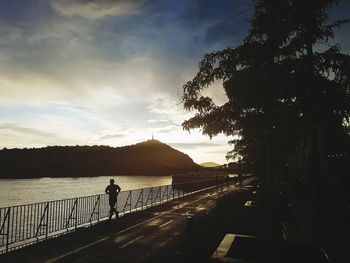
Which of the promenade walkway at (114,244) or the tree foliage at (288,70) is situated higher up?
the tree foliage at (288,70)

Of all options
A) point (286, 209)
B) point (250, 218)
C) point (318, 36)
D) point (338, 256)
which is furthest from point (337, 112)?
point (286, 209)

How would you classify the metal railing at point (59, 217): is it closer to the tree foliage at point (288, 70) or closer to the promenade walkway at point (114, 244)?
the promenade walkway at point (114, 244)

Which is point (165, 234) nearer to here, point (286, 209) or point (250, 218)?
point (250, 218)

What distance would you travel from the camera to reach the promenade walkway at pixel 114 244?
9945 mm

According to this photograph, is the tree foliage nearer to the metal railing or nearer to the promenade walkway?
the promenade walkway

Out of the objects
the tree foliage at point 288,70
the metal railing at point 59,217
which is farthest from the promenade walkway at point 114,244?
the tree foliage at point 288,70

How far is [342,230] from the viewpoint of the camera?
496 inches

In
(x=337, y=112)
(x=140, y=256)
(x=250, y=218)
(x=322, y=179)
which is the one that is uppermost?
(x=337, y=112)

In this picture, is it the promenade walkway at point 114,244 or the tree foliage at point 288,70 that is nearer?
the tree foliage at point 288,70

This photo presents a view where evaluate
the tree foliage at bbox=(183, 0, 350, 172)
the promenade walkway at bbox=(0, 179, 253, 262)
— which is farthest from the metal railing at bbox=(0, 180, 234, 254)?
the tree foliage at bbox=(183, 0, 350, 172)

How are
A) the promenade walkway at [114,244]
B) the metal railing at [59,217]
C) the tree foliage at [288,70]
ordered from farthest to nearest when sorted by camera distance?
the metal railing at [59,217]
the promenade walkway at [114,244]
the tree foliage at [288,70]

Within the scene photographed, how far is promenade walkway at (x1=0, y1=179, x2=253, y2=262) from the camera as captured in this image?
9945mm

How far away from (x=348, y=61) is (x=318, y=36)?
94 cm

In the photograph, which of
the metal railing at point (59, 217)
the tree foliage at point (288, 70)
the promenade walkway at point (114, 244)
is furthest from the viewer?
the metal railing at point (59, 217)
